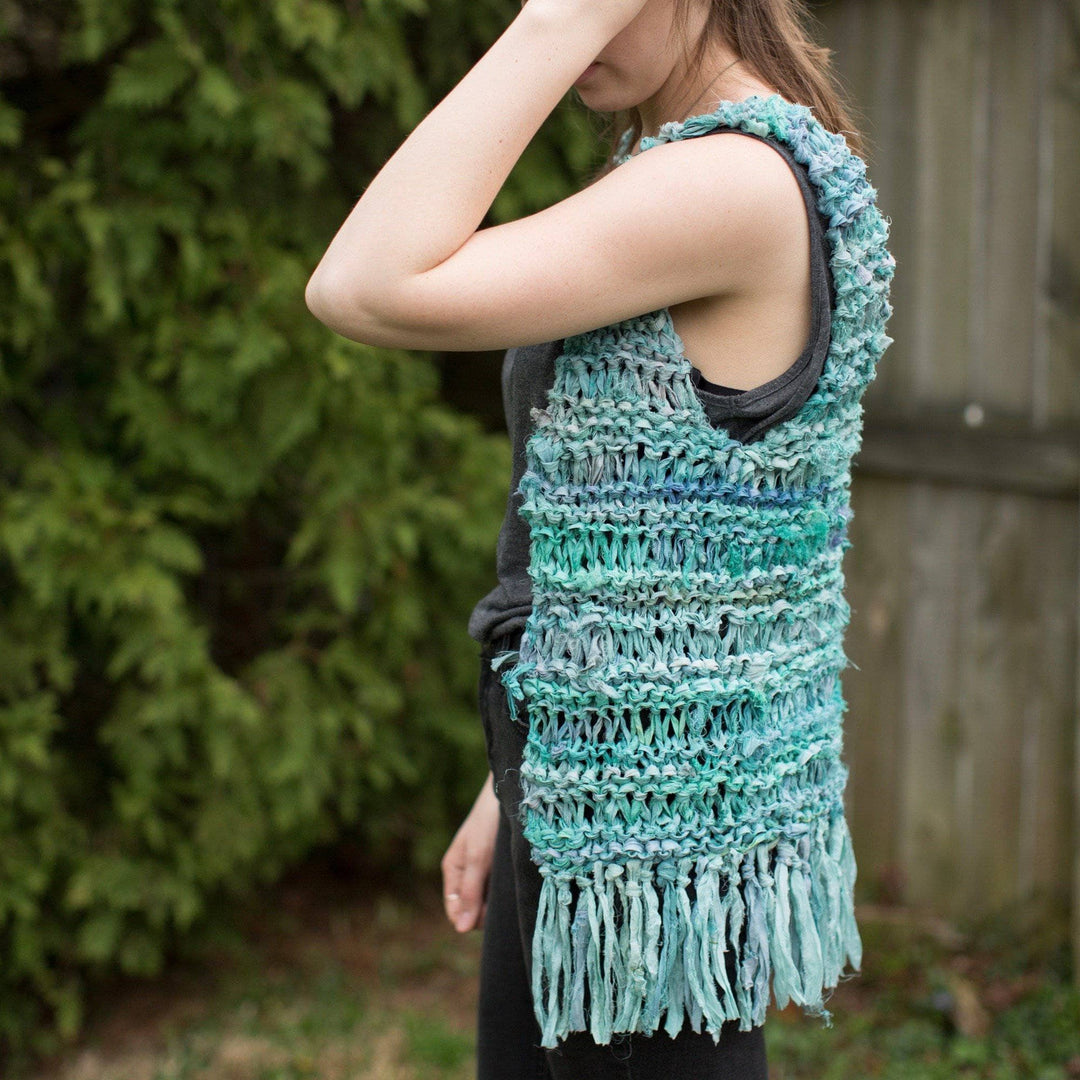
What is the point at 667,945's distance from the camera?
113cm

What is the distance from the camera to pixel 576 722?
1.15 metres

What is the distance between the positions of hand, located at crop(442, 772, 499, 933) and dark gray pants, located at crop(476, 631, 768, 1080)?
0.09 metres

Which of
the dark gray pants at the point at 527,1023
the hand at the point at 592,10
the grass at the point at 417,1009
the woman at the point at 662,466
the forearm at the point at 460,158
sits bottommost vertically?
the grass at the point at 417,1009

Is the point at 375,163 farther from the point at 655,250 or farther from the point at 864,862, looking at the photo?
the point at 864,862

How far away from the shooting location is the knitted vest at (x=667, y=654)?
1.10 m

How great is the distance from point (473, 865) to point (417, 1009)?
62.1 inches

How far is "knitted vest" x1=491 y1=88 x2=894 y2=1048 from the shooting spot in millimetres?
1104

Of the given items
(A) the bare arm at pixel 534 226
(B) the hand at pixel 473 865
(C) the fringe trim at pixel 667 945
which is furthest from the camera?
(B) the hand at pixel 473 865

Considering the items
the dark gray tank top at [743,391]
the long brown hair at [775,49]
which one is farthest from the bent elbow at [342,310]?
A: the long brown hair at [775,49]

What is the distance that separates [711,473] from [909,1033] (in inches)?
82.2

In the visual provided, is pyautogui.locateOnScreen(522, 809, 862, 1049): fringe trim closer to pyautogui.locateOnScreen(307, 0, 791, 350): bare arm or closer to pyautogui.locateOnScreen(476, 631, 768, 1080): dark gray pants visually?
pyautogui.locateOnScreen(476, 631, 768, 1080): dark gray pants

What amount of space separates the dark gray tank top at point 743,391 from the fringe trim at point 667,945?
11.3 inches

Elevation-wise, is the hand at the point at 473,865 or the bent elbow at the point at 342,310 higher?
the bent elbow at the point at 342,310

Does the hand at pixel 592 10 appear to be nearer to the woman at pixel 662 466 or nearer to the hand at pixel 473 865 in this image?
the woman at pixel 662 466
